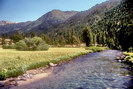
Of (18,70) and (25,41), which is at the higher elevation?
(25,41)

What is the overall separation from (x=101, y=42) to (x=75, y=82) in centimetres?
10868

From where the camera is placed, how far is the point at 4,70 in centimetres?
3466

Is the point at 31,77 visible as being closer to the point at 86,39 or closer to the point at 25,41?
the point at 25,41

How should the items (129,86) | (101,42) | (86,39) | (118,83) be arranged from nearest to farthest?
(129,86) < (118,83) < (86,39) < (101,42)

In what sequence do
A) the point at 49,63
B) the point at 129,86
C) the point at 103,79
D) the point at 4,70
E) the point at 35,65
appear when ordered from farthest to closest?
1. the point at 49,63
2. the point at 35,65
3. the point at 4,70
4. the point at 103,79
5. the point at 129,86

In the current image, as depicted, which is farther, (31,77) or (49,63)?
(49,63)

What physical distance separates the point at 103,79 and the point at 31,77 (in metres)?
12.9

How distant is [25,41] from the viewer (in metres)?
91.7

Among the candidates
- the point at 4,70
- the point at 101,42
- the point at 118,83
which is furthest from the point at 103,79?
the point at 101,42

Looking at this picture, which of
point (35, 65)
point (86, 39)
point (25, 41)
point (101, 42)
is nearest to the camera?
point (35, 65)

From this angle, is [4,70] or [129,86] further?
[4,70]

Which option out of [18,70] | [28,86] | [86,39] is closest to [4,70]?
[18,70]

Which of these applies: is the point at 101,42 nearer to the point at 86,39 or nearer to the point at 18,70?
the point at 86,39

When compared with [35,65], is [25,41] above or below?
above
